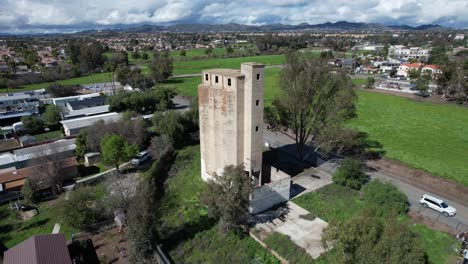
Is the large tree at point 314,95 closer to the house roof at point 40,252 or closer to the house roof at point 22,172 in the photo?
the house roof at point 40,252

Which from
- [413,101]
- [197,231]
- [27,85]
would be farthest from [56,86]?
[413,101]

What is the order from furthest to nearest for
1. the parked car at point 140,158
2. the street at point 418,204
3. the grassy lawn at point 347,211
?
the parked car at point 140,158 < the street at point 418,204 < the grassy lawn at point 347,211

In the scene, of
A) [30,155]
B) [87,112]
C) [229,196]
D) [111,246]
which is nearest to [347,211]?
[229,196]

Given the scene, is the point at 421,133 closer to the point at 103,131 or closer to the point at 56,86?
the point at 103,131

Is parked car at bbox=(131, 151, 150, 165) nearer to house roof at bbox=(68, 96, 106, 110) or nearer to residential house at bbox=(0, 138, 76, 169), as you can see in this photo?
residential house at bbox=(0, 138, 76, 169)

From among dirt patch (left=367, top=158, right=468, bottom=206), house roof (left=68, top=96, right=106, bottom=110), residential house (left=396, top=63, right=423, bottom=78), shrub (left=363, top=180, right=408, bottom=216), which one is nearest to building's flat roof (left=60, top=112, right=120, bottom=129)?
house roof (left=68, top=96, right=106, bottom=110)

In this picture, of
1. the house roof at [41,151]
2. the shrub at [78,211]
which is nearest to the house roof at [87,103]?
the house roof at [41,151]

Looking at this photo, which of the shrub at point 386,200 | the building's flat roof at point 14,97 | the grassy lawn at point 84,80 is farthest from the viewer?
the grassy lawn at point 84,80
